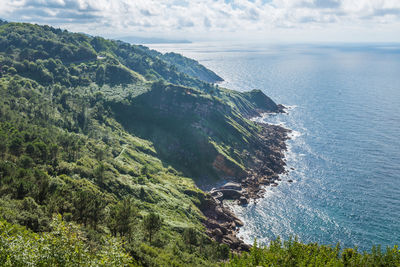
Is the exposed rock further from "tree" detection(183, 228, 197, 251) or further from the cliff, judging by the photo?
"tree" detection(183, 228, 197, 251)

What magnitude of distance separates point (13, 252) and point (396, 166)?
176 m

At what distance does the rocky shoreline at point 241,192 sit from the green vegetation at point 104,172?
569 cm

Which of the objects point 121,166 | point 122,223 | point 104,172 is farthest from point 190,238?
point 121,166

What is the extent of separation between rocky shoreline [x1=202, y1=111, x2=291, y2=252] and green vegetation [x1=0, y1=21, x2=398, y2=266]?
18.7 ft

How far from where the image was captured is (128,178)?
118438 millimetres

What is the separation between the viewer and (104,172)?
341 feet

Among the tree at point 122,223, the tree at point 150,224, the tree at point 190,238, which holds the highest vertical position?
the tree at point 122,223

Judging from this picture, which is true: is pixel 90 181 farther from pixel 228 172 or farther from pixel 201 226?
pixel 228 172

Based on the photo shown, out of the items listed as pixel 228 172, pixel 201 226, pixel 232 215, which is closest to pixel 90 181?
pixel 201 226

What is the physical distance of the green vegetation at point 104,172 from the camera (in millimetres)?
45375

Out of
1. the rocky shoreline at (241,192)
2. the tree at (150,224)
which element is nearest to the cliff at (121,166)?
the rocky shoreline at (241,192)

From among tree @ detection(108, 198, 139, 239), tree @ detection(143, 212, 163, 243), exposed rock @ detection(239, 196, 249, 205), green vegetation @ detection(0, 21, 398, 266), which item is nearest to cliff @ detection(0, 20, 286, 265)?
tree @ detection(108, 198, 139, 239)

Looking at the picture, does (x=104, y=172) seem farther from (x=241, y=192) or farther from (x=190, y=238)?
(x=241, y=192)

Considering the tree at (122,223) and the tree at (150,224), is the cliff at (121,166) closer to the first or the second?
the tree at (122,223)
